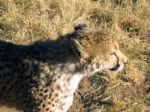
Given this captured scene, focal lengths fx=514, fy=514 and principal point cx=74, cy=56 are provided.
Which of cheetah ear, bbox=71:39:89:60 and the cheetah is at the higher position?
cheetah ear, bbox=71:39:89:60

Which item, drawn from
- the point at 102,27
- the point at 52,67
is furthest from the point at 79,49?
the point at 102,27

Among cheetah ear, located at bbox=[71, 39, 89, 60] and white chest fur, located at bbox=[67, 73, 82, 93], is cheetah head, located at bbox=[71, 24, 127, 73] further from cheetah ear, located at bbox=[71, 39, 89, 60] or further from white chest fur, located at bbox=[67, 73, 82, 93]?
white chest fur, located at bbox=[67, 73, 82, 93]

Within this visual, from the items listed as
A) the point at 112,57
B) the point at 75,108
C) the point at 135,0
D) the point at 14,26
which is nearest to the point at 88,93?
the point at 75,108

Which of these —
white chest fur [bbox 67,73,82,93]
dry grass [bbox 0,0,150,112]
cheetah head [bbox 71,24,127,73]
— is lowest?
dry grass [bbox 0,0,150,112]

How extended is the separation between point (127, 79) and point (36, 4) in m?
1.51

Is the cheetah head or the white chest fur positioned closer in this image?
the cheetah head

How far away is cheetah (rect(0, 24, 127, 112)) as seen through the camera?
387 centimetres

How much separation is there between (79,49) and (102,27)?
1.97 m

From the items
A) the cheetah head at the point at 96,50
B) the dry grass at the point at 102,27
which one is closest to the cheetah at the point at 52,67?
the cheetah head at the point at 96,50

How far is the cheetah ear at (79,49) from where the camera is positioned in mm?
3748

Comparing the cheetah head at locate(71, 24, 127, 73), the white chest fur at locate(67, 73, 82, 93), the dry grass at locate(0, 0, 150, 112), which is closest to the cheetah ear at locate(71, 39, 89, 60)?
the cheetah head at locate(71, 24, 127, 73)

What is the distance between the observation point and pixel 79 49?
148 inches

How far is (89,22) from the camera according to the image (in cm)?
570

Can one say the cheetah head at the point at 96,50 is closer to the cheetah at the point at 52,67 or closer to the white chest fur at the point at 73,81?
the cheetah at the point at 52,67
